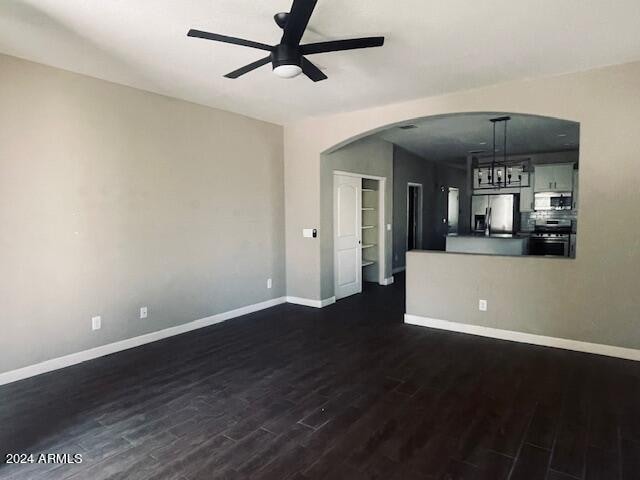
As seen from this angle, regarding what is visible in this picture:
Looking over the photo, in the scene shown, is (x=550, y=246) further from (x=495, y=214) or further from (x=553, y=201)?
(x=495, y=214)

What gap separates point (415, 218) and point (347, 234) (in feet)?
11.5

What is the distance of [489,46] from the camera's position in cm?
303

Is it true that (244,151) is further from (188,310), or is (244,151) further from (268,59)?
(268,59)

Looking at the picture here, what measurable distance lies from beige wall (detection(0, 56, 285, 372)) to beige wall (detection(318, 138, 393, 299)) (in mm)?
1014

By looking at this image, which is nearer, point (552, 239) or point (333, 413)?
point (333, 413)

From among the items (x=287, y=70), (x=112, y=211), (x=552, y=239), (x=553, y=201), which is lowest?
(x=552, y=239)

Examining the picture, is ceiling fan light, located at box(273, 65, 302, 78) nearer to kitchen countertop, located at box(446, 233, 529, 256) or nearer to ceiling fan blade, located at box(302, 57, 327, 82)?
ceiling fan blade, located at box(302, 57, 327, 82)

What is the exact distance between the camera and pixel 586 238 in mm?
3727

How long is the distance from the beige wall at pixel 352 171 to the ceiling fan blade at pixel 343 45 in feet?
10.2

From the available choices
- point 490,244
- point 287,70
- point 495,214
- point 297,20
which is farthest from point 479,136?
point 297,20

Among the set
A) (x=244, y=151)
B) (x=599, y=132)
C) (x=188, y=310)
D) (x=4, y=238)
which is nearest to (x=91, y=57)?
(x=4, y=238)

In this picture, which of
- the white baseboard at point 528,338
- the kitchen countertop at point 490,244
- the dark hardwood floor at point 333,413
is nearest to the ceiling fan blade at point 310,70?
the dark hardwood floor at point 333,413

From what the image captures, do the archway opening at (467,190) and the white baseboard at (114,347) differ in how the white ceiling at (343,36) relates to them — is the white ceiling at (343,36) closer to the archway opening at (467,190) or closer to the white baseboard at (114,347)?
the archway opening at (467,190)

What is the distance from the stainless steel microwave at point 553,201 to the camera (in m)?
7.61
